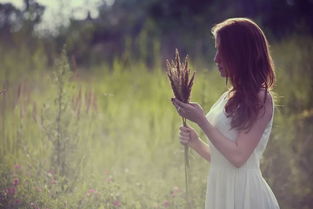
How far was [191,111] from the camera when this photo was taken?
2738mm

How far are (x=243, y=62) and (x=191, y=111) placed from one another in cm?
39

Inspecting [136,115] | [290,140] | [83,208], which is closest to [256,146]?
[83,208]

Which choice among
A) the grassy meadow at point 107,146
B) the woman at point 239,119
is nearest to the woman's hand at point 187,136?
the woman at point 239,119

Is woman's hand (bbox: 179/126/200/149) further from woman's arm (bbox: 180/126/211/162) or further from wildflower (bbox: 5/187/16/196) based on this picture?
wildflower (bbox: 5/187/16/196)

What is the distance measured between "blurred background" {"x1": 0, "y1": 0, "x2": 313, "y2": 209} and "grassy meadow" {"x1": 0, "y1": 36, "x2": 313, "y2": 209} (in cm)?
1

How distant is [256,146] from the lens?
2.80m

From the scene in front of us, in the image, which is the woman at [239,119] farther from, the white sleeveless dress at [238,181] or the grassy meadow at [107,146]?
A: the grassy meadow at [107,146]

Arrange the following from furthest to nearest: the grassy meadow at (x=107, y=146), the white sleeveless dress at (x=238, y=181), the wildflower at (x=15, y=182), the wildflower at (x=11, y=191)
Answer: the grassy meadow at (x=107, y=146), the wildflower at (x=15, y=182), the wildflower at (x=11, y=191), the white sleeveless dress at (x=238, y=181)

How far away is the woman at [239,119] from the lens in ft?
8.91

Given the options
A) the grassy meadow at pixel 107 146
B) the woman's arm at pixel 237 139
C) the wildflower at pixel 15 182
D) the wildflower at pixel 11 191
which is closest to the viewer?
A: the woman's arm at pixel 237 139

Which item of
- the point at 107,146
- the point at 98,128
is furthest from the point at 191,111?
the point at 98,128

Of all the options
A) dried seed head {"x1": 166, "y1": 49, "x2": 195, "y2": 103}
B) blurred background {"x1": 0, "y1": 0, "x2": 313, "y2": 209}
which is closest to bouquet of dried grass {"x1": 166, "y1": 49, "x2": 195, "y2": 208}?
dried seed head {"x1": 166, "y1": 49, "x2": 195, "y2": 103}

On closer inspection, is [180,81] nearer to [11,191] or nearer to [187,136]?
[187,136]

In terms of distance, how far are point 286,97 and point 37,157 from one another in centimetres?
319
